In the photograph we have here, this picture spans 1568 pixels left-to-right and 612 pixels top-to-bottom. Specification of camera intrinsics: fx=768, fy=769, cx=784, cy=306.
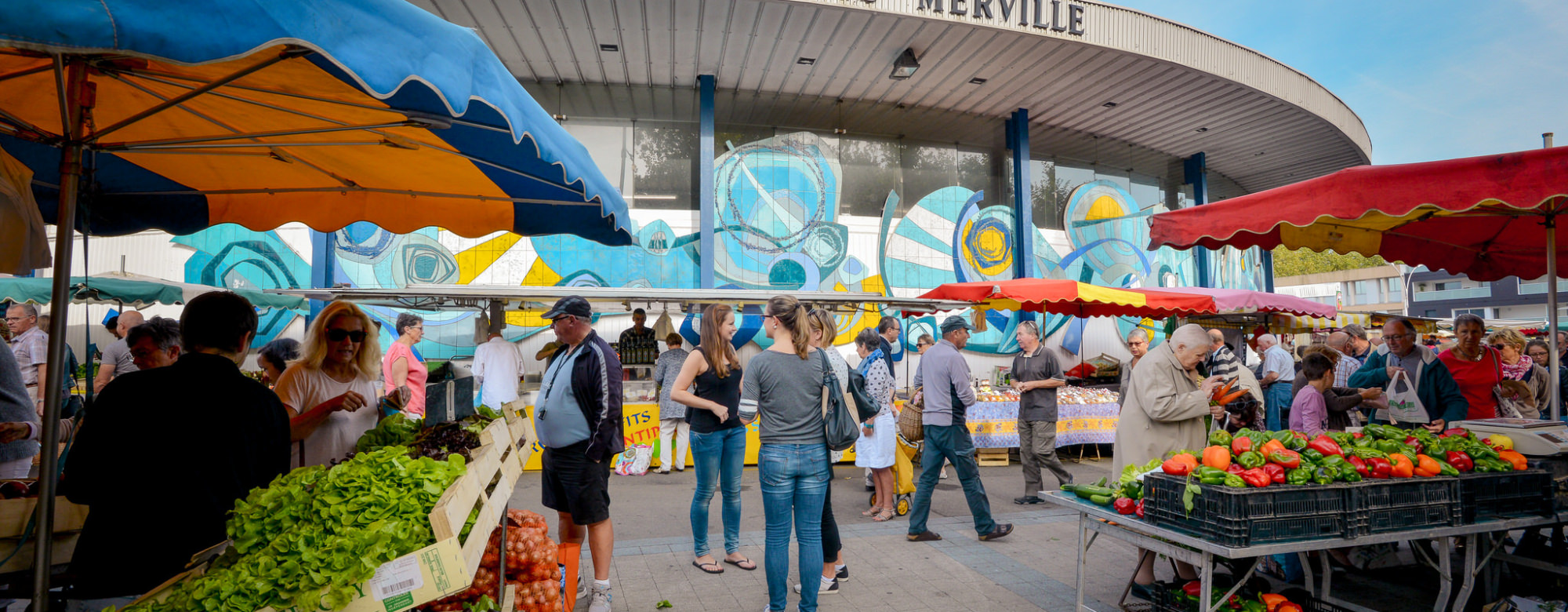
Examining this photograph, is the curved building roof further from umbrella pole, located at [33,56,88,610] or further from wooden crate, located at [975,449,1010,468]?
umbrella pole, located at [33,56,88,610]

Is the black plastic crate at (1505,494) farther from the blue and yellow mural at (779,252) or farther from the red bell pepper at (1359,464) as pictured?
the blue and yellow mural at (779,252)

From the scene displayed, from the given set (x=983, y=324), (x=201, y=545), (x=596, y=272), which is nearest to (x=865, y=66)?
(x=983, y=324)

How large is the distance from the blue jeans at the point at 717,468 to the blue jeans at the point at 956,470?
5.42 ft

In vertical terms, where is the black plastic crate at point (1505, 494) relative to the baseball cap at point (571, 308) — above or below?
below

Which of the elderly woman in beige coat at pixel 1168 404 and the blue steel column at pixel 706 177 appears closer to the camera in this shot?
the elderly woman in beige coat at pixel 1168 404

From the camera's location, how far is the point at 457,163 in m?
3.61

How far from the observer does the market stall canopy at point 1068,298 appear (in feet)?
31.0

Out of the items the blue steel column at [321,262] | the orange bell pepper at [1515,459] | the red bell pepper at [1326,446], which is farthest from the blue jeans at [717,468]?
the blue steel column at [321,262]

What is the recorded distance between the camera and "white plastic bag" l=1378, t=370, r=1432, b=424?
6.16 metres

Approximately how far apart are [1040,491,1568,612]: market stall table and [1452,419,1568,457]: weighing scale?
381 millimetres

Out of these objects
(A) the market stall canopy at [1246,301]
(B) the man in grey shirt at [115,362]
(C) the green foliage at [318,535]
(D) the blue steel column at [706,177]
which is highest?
(D) the blue steel column at [706,177]

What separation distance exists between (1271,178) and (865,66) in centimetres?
1273

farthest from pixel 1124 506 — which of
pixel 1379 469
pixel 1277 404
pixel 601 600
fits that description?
pixel 1277 404

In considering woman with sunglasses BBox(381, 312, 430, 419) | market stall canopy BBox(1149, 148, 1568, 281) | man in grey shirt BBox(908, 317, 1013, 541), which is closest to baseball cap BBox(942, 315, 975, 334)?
man in grey shirt BBox(908, 317, 1013, 541)
